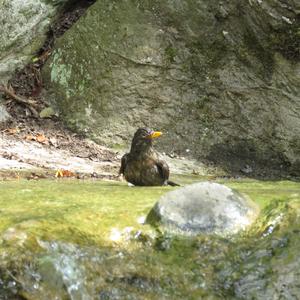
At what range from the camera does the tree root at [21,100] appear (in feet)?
37.6

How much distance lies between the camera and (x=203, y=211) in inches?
176

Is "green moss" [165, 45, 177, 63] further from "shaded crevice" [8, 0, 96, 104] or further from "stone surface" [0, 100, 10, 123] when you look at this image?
"stone surface" [0, 100, 10, 123]

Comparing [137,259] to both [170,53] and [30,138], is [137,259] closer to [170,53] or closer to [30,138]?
[30,138]

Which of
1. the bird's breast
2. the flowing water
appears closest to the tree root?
the bird's breast

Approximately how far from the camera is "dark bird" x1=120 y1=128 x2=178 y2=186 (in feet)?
25.2

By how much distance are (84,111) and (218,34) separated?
8.20 feet

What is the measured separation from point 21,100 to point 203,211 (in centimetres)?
769

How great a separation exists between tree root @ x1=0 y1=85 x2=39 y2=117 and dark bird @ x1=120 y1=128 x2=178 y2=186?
3.95m

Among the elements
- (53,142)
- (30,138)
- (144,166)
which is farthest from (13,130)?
(144,166)

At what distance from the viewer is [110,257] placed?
14.0ft

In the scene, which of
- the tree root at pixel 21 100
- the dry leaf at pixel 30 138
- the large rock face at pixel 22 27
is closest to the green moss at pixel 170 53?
the tree root at pixel 21 100

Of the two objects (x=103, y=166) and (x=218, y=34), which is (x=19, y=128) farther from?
(x=218, y=34)

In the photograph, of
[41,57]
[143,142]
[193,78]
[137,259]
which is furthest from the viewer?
[41,57]

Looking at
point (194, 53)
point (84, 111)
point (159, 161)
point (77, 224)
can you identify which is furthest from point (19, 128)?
point (77, 224)
